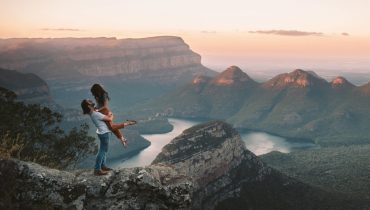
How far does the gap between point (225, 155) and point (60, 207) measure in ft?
380

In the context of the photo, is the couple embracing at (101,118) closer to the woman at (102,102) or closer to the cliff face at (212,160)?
the woman at (102,102)

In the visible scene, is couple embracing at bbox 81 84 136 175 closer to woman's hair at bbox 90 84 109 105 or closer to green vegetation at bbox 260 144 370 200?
woman's hair at bbox 90 84 109 105

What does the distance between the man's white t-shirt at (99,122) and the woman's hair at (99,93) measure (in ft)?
2.31

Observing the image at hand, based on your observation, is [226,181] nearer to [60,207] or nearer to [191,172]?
[191,172]

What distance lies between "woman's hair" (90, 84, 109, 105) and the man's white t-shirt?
0.70 meters

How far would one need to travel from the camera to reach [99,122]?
19359 millimetres

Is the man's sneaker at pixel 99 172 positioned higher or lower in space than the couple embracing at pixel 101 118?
lower

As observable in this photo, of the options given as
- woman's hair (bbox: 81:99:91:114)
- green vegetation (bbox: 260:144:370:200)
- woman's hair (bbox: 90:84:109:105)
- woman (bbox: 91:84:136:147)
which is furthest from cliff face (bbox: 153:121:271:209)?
woman's hair (bbox: 81:99:91:114)

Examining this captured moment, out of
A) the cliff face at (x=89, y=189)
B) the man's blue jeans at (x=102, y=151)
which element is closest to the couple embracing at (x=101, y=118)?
the man's blue jeans at (x=102, y=151)

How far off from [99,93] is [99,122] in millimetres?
1281

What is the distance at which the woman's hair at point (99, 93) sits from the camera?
19219 millimetres

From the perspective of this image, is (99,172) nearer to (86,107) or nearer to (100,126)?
(100,126)

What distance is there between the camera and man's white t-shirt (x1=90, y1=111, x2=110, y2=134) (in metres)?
19.2

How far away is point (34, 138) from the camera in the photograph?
49.3 metres
